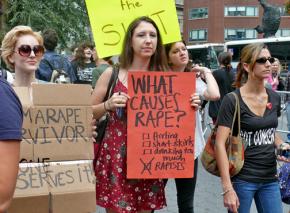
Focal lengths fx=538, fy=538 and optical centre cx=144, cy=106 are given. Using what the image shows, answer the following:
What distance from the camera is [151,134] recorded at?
10.4 feet

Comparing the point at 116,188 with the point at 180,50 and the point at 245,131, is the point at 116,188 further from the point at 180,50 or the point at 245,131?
the point at 180,50

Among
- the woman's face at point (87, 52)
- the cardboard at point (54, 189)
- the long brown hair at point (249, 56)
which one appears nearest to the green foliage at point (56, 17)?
the woman's face at point (87, 52)

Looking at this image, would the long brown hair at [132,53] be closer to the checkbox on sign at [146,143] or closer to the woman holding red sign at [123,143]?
the woman holding red sign at [123,143]

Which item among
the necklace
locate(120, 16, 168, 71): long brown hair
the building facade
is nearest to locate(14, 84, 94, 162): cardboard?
locate(120, 16, 168, 71): long brown hair

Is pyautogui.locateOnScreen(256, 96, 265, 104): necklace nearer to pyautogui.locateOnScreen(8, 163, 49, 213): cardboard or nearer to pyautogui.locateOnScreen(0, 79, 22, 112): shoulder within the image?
pyautogui.locateOnScreen(8, 163, 49, 213): cardboard

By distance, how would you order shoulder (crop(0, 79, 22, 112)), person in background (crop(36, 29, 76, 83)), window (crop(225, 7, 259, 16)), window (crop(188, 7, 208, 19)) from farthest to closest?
window (crop(188, 7, 208, 19)) → window (crop(225, 7, 259, 16)) → person in background (crop(36, 29, 76, 83)) → shoulder (crop(0, 79, 22, 112))

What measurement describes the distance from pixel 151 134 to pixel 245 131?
645 mm

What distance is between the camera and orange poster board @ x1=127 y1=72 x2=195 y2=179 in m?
3.13

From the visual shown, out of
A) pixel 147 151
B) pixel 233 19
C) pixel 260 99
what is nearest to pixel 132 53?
pixel 147 151

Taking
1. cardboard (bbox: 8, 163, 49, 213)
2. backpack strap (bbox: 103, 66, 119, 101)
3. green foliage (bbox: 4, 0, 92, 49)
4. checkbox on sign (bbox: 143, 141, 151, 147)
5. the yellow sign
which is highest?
green foliage (bbox: 4, 0, 92, 49)

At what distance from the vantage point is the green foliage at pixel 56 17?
1795 cm

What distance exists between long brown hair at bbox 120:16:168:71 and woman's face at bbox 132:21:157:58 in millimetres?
32

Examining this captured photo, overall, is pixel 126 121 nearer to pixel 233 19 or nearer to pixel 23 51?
pixel 23 51

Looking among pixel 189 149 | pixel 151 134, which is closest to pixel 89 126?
pixel 151 134
